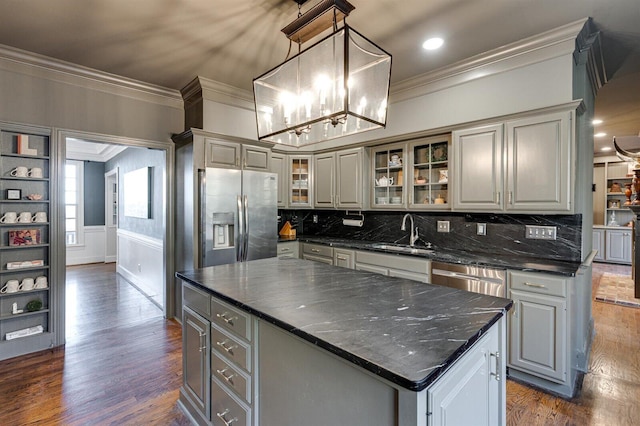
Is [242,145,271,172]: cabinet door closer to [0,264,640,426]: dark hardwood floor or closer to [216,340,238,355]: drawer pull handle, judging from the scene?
[0,264,640,426]: dark hardwood floor

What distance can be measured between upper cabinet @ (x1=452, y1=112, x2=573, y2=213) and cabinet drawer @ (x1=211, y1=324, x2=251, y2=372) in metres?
2.45

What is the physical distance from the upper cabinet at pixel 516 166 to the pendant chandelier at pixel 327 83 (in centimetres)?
148

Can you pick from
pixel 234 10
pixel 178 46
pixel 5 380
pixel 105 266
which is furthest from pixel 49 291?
pixel 105 266

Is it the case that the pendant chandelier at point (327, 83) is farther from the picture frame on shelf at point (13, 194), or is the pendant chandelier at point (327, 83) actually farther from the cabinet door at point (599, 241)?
the cabinet door at point (599, 241)

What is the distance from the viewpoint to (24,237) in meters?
2.95

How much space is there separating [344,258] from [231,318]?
7.49 ft

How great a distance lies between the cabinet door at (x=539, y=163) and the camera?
2.49 meters

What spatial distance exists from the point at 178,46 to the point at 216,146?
106 centimetres

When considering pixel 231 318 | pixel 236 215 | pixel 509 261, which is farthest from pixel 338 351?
pixel 236 215

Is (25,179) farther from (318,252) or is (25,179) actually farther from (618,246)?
(618,246)

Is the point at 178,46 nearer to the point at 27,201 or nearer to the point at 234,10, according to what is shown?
the point at 234,10

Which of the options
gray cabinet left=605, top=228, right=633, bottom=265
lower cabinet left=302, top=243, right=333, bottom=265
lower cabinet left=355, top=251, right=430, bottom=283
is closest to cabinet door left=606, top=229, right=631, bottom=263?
gray cabinet left=605, top=228, right=633, bottom=265

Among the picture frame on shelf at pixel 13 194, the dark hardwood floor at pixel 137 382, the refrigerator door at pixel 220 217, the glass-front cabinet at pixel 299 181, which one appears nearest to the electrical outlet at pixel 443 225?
the dark hardwood floor at pixel 137 382

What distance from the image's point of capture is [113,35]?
2600 millimetres
